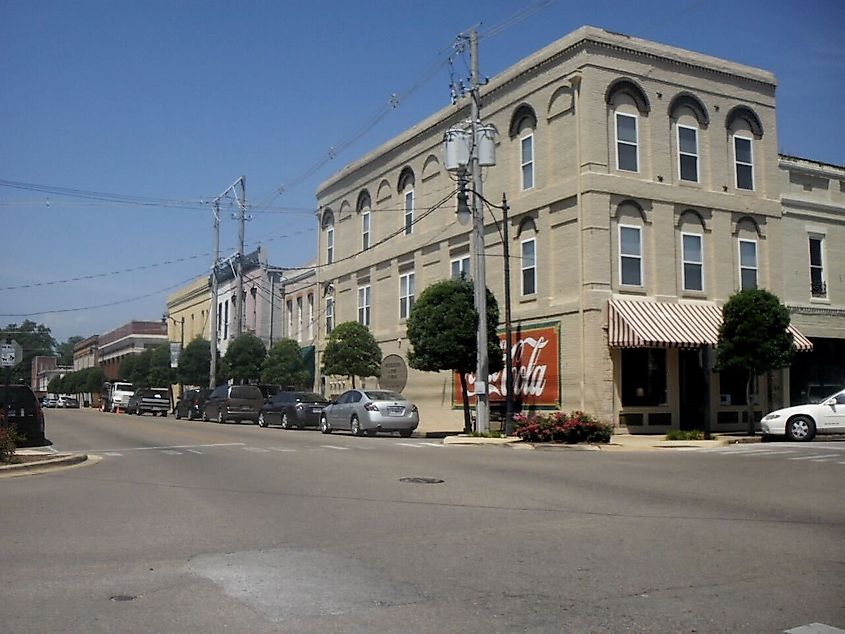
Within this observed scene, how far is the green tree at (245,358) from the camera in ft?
166

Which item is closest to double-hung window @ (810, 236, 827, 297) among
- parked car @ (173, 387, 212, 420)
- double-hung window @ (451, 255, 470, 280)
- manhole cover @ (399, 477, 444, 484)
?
double-hung window @ (451, 255, 470, 280)

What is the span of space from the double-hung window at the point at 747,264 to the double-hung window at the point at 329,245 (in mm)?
21993

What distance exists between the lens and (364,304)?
141 ft

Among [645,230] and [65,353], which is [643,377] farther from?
[65,353]

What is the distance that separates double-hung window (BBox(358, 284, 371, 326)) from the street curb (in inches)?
950

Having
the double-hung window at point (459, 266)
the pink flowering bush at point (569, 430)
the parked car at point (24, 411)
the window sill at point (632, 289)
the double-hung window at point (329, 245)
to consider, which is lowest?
the pink flowering bush at point (569, 430)

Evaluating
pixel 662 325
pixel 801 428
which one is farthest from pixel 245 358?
pixel 801 428

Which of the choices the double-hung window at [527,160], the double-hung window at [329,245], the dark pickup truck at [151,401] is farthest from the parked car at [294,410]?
the dark pickup truck at [151,401]

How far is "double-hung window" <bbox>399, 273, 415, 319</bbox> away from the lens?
3859 centimetres

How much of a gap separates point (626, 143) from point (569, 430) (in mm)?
10125

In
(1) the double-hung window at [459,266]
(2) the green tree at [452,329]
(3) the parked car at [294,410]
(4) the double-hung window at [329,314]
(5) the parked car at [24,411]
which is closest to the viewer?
(5) the parked car at [24,411]

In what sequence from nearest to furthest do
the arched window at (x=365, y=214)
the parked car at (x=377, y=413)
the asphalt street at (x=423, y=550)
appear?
the asphalt street at (x=423, y=550) → the parked car at (x=377, y=413) → the arched window at (x=365, y=214)

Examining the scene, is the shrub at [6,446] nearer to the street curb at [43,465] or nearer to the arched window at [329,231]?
the street curb at [43,465]

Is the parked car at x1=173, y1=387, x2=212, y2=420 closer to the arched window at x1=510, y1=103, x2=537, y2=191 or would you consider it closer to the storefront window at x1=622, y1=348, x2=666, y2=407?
the arched window at x1=510, y1=103, x2=537, y2=191
